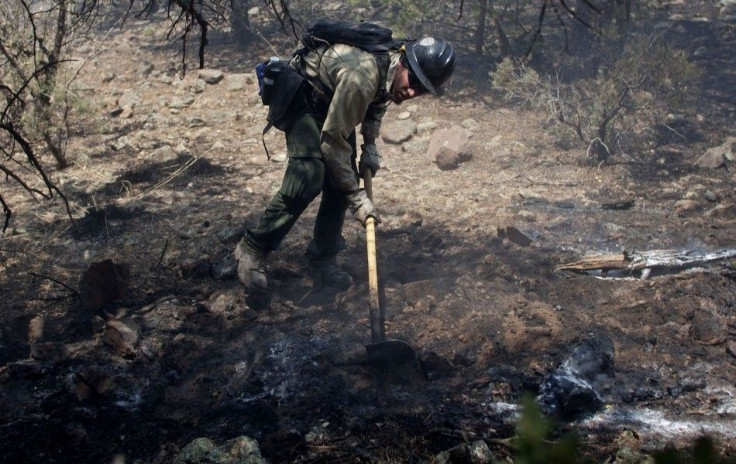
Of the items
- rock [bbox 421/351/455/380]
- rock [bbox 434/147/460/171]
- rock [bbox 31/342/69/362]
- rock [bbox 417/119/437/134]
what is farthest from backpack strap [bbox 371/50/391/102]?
rock [bbox 417/119/437/134]

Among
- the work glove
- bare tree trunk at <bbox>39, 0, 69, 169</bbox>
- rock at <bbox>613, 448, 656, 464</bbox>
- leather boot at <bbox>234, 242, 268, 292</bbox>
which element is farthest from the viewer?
bare tree trunk at <bbox>39, 0, 69, 169</bbox>

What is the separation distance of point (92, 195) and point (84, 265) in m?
1.21

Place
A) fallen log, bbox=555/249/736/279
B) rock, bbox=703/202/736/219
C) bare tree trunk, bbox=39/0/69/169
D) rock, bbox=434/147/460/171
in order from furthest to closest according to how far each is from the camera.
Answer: rock, bbox=434/147/460/171
bare tree trunk, bbox=39/0/69/169
rock, bbox=703/202/736/219
fallen log, bbox=555/249/736/279

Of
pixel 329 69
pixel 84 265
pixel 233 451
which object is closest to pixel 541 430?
pixel 233 451

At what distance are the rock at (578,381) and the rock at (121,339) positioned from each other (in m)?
2.05

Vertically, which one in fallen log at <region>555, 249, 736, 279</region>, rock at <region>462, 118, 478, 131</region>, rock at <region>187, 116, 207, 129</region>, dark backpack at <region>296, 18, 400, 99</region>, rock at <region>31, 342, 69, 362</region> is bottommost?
rock at <region>462, 118, 478, 131</region>

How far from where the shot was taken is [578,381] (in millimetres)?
2865

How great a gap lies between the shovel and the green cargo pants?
0.42 meters

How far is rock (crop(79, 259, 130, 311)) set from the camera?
3.41m

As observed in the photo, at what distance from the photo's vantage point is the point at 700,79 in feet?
25.4

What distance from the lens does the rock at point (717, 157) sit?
19.1 feet

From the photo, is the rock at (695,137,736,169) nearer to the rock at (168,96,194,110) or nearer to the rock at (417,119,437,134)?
the rock at (417,119,437,134)

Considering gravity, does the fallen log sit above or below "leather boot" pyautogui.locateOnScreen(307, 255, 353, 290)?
below

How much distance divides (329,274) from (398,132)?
301 cm
